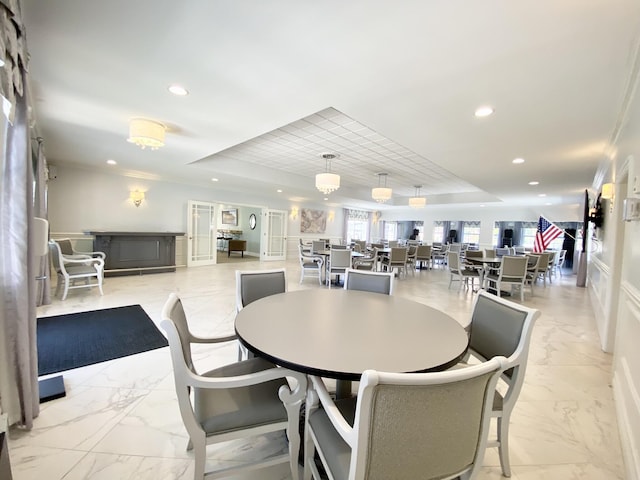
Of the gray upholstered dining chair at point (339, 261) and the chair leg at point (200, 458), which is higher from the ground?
the gray upholstered dining chair at point (339, 261)

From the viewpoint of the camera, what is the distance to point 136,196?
7102mm

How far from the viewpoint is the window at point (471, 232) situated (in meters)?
12.3

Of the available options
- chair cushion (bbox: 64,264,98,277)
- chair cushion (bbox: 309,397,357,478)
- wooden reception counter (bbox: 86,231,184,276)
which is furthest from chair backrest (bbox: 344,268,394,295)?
wooden reception counter (bbox: 86,231,184,276)

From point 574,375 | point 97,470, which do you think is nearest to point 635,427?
point 574,375

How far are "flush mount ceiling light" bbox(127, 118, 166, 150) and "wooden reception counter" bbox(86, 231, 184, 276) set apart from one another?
4.06m

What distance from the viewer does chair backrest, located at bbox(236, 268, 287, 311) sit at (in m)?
2.22

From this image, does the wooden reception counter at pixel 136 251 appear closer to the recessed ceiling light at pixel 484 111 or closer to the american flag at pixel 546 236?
the recessed ceiling light at pixel 484 111

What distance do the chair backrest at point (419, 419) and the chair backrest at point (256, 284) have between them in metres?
1.56

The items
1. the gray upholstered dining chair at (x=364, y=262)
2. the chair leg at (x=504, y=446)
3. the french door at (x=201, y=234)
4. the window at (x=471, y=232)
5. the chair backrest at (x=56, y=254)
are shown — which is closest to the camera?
the chair leg at (x=504, y=446)

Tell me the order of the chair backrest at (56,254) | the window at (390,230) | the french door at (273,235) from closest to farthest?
the chair backrest at (56,254) < the french door at (273,235) < the window at (390,230)

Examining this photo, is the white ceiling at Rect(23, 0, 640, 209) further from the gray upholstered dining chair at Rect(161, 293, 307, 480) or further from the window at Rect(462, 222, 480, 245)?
the window at Rect(462, 222, 480, 245)

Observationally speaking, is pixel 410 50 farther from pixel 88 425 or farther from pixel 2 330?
pixel 88 425

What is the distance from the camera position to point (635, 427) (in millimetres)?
1571

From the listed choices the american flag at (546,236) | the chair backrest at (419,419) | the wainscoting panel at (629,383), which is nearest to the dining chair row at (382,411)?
the chair backrest at (419,419)
